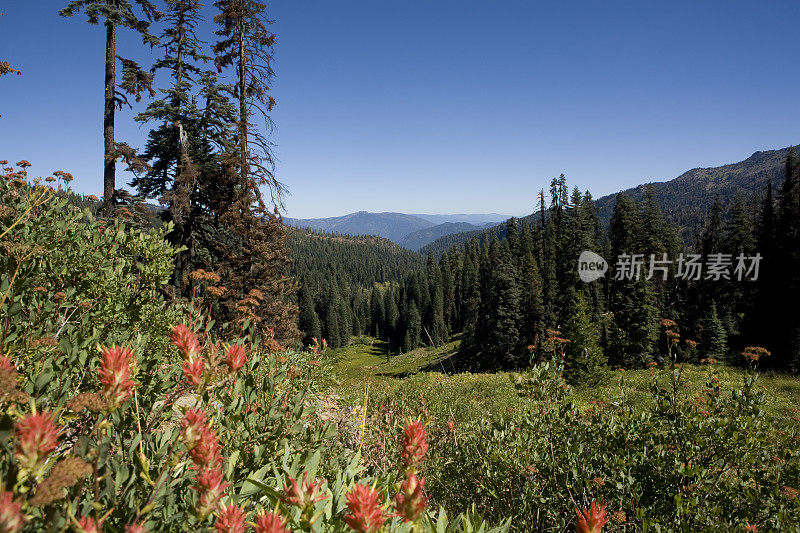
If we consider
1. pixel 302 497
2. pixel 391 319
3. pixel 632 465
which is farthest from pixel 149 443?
pixel 391 319

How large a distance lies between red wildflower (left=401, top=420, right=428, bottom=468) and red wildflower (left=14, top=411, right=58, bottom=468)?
0.98 meters

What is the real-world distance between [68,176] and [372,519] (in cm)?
652

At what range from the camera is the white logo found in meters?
40.0

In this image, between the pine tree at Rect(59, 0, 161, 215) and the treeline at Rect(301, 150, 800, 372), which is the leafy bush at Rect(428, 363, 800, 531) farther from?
the treeline at Rect(301, 150, 800, 372)

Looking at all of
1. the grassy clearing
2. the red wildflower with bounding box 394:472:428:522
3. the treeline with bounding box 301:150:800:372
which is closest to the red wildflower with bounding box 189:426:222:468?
the red wildflower with bounding box 394:472:428:522

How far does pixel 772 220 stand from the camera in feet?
118

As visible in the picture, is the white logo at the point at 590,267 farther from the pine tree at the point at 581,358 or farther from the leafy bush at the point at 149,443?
the leafy bush at the point at 149,443

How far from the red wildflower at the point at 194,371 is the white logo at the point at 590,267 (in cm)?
4326

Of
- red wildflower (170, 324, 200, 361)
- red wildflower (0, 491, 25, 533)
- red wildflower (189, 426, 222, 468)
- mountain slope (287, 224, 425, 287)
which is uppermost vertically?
red wildflower (170, 324, 200, 361)

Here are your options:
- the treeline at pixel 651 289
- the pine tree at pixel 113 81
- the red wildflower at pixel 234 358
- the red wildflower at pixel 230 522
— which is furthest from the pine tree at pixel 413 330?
the red wildflower at pixel 230 522

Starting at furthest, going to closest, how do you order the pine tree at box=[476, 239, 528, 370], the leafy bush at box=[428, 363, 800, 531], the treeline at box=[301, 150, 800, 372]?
1. the pine tree at box=[476, 239, 528, 370]
2. the treeline at box=[301, 150, 800, 372]
3. the leafy bush at box=[428, 363, 800, 531]

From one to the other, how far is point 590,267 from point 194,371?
1752 inches

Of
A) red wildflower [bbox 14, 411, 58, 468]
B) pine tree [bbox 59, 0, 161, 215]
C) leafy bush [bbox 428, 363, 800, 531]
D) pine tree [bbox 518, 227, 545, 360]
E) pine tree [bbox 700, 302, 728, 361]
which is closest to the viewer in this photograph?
red wildflower [bbox 14, 411, 58, 468]

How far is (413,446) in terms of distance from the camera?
4.61ft
